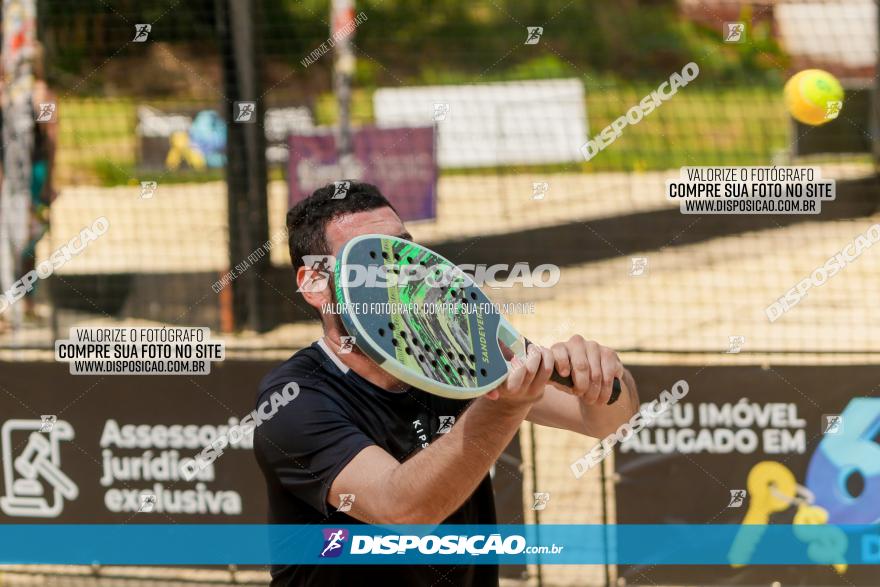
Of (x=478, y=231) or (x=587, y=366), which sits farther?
(x=478, y=231)

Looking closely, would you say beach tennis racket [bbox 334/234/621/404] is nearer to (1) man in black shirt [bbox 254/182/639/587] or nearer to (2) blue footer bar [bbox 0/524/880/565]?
(1) man in black shirt [bbox 254/182/639/587]

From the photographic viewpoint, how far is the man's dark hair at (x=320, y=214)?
8.36 ft

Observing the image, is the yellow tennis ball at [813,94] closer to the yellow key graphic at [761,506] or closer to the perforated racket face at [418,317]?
the yellow key graphic at [761,506]

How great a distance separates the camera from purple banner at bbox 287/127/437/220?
872cm

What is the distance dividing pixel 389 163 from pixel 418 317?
7.10m

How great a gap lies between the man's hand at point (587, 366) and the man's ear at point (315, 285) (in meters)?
0.63

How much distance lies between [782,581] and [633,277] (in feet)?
18.0

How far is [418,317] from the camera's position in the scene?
2195mm

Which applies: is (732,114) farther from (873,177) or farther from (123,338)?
(123,338)

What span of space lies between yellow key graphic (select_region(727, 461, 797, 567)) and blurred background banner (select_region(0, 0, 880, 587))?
40 millimetres

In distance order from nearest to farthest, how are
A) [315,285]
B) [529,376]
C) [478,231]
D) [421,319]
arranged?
[529,376], [421,319], [315,285], [478,231]

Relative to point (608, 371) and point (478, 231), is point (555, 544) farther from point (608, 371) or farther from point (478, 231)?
point (478, 231)

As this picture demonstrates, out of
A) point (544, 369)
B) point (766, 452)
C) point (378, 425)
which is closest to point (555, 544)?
point (766, 452)

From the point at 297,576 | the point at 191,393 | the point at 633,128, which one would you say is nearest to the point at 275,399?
the point at 297,576
